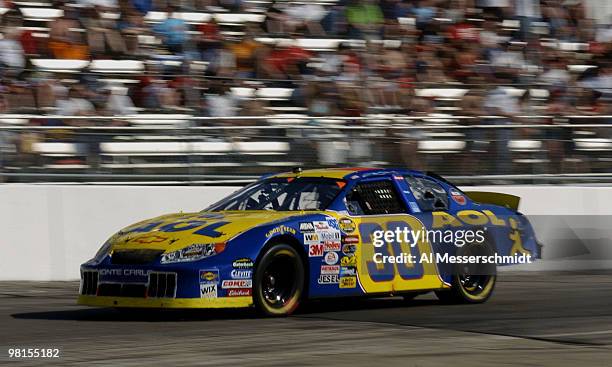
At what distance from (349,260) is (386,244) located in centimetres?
48

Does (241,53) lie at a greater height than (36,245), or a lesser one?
greater

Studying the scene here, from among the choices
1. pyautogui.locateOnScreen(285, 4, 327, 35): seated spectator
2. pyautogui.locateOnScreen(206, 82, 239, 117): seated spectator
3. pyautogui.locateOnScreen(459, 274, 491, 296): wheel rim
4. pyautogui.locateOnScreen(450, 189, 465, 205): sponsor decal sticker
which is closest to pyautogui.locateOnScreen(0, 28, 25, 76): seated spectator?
pyautogui.locateOnScreen(206, 82, 239, 117): seated spectator

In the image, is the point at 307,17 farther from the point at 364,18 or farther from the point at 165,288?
the point at 165,288

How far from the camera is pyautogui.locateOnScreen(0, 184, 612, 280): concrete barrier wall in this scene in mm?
12844

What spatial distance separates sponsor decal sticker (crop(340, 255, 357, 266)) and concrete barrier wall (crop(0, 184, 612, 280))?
4.49m

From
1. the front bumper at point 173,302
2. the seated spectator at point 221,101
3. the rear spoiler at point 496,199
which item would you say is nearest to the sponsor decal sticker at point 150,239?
the front bumper at point 173,302

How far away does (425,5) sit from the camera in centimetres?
1744

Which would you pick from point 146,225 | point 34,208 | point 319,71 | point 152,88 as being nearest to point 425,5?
point 319,71

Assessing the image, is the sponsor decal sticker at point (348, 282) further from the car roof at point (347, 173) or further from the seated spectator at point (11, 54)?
the seated spectator at point (11, 54)

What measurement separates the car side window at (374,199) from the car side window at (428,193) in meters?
0.28

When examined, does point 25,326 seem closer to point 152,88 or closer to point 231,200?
point 231,200

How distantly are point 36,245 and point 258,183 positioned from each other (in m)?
3.74

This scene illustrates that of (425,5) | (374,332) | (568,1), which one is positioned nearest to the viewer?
(374,332)

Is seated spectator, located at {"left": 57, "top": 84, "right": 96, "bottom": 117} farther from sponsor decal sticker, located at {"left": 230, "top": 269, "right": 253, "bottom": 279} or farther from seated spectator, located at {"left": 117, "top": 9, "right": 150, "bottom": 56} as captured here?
sponsor decal sticker, located at {"left": 230, "top": 269, "right": 253, "bottom": 279}
